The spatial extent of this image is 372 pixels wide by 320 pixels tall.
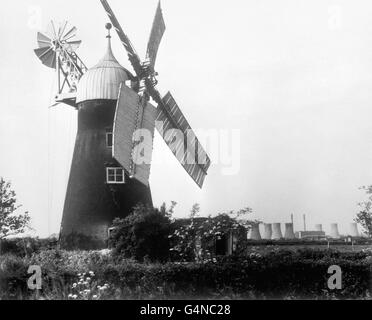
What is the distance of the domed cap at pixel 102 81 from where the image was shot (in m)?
17.3

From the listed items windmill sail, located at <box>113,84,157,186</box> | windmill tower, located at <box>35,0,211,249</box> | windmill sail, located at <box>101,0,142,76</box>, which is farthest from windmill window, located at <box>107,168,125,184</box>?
windmill sail, located at <box>101,0,142,76</box>

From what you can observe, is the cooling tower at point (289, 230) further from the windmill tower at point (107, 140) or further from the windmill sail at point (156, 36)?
the windmill sail at point (156, 36)

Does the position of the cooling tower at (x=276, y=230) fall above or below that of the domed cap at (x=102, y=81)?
below

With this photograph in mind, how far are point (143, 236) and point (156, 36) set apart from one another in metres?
6.73

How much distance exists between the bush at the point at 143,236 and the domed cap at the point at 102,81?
420 cm

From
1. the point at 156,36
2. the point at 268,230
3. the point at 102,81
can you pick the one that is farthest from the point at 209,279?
the point at 268,230

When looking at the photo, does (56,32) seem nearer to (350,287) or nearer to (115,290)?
(115,290)

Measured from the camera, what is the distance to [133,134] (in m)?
15.4

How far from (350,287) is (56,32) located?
43.3 feet

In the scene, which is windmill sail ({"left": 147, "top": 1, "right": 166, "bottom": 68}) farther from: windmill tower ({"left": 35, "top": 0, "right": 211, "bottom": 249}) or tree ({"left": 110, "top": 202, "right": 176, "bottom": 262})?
tree ({"left": 110, "top": 202, "right": 176, "bottom": 262})

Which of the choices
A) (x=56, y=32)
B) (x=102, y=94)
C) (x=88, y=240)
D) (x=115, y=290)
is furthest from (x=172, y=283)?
(x=56, y=32)

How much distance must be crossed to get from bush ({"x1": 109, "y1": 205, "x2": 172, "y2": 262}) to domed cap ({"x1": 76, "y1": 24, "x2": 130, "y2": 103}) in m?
4.20

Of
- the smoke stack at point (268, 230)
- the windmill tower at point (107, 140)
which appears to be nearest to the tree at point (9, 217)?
the windmill tower at point (107, 140)

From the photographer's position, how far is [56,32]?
731 inches
